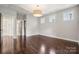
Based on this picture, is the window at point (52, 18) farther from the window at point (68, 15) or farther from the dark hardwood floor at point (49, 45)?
the dark hardwood floor at point (49, 45)

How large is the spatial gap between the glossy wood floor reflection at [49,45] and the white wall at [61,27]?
0.26 ft

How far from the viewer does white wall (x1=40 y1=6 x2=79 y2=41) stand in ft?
5.43

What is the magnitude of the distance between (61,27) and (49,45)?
0.34 metres

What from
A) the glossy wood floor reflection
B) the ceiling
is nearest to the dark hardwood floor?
the glossy wood floor reflection

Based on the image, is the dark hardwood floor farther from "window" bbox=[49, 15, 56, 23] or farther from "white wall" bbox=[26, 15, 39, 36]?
"window" bbox=[49, 15, 56, 23]

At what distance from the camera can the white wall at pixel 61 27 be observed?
5.43 ft

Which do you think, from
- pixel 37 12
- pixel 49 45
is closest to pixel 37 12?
pixel 37 12

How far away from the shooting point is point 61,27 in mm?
1667
